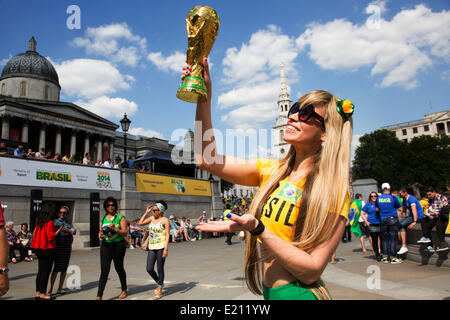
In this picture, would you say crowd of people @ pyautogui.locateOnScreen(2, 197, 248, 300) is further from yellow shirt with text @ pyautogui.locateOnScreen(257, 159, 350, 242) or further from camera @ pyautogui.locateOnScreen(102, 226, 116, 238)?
yellow shirt with text @ pyautogui.locateOnScreen(257, 159, 350, 242)

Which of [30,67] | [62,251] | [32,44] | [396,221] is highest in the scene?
[32,44]

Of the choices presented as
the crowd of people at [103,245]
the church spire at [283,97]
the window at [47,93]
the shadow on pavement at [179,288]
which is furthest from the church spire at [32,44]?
the church spire at [283,97]

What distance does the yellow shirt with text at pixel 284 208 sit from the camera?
1870 mm

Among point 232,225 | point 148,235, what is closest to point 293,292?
point 232,225

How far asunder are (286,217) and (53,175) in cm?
1694

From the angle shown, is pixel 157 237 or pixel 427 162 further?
pixel 427 162

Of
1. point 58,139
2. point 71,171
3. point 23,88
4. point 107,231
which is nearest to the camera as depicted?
point 107,231

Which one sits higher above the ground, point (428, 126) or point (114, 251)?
point (428, 126)

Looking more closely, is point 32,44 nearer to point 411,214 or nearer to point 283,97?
point 411,214

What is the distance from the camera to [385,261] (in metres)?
9.64

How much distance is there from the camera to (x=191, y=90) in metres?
1.93

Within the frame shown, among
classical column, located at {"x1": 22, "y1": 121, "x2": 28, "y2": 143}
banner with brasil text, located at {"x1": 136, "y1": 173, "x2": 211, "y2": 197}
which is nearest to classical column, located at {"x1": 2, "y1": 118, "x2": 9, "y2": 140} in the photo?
classical column, located at {"x1": 22, "y1": 121, "x2": 28, "y2": 143}

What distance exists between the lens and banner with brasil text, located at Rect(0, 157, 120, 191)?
1484 centimetres

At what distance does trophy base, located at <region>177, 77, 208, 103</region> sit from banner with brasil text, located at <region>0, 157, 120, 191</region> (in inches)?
618
